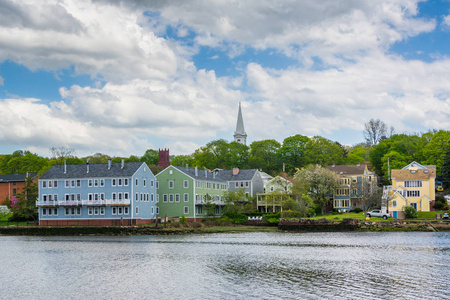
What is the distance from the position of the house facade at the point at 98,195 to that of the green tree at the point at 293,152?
44.6 m

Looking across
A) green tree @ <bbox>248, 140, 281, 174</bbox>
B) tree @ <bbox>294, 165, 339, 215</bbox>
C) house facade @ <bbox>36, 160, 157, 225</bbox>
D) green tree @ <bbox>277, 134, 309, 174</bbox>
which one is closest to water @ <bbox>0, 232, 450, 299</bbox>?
→ house facade @ <bbox>36, 160, 157, 225</bbox>

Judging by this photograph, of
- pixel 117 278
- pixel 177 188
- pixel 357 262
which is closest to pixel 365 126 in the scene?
pixel 177 188

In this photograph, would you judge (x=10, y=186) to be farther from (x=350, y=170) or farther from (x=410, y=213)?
(x=410, y=213)

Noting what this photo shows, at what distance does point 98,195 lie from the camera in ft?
269

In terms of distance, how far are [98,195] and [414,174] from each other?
159 ft

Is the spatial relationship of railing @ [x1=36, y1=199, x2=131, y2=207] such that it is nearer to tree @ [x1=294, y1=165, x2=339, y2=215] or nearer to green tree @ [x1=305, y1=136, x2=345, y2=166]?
tree @ [x1=294, y1=165, x2=339, y2=215]

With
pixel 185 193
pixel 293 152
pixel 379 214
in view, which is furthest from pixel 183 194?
pixel 293 152

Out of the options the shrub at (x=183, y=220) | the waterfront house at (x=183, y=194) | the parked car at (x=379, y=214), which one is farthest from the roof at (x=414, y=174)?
the shrub at (x=183, y=220)

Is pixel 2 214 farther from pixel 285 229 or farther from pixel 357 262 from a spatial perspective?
pixel 357 262

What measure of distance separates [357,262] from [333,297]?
13215 mm

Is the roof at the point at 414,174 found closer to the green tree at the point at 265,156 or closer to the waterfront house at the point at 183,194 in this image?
the waterfront house at the point at 183,194

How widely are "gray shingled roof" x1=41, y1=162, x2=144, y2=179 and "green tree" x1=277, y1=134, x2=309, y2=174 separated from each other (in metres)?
47.7

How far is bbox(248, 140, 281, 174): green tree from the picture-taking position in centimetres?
12556

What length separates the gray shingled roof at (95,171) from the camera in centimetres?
8175
